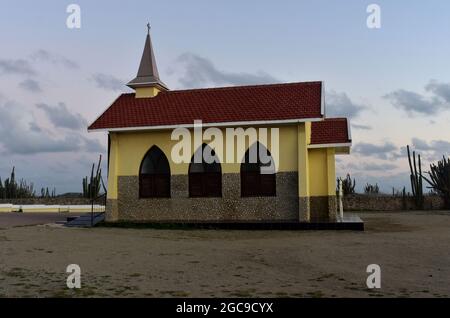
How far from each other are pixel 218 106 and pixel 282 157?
135 inches

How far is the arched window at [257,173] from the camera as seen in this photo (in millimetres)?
17859

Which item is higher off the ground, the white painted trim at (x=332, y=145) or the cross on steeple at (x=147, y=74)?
the cross on steeple at (x=147, y=74)

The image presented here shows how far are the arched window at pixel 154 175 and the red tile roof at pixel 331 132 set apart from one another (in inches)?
227

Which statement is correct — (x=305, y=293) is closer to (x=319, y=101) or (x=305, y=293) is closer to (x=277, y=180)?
(x=277, y=180)

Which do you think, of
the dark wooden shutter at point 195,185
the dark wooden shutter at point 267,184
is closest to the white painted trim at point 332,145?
the dark wooden shutter at point 267,184

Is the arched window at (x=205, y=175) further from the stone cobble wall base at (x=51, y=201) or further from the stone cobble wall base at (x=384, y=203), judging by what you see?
the stone cobble wall base at (x=51, y=201)

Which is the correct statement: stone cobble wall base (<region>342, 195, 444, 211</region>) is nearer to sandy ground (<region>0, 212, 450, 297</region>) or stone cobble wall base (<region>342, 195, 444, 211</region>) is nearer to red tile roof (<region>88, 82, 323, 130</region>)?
red tile roof (<region>88, 82, 323, 130</region>)

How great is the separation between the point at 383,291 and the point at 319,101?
11.9 m

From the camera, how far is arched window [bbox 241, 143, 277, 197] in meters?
17.9

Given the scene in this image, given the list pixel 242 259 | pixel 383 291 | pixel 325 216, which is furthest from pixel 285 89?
pixel 383 291

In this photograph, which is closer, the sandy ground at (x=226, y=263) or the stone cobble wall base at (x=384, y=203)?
the sandy ground at (x=226, y=263)

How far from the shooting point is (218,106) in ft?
63.0

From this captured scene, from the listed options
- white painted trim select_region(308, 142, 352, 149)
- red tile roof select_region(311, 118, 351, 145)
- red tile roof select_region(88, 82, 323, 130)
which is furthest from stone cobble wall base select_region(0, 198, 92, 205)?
white painted trim select_region(308, 142, 352, 149)
